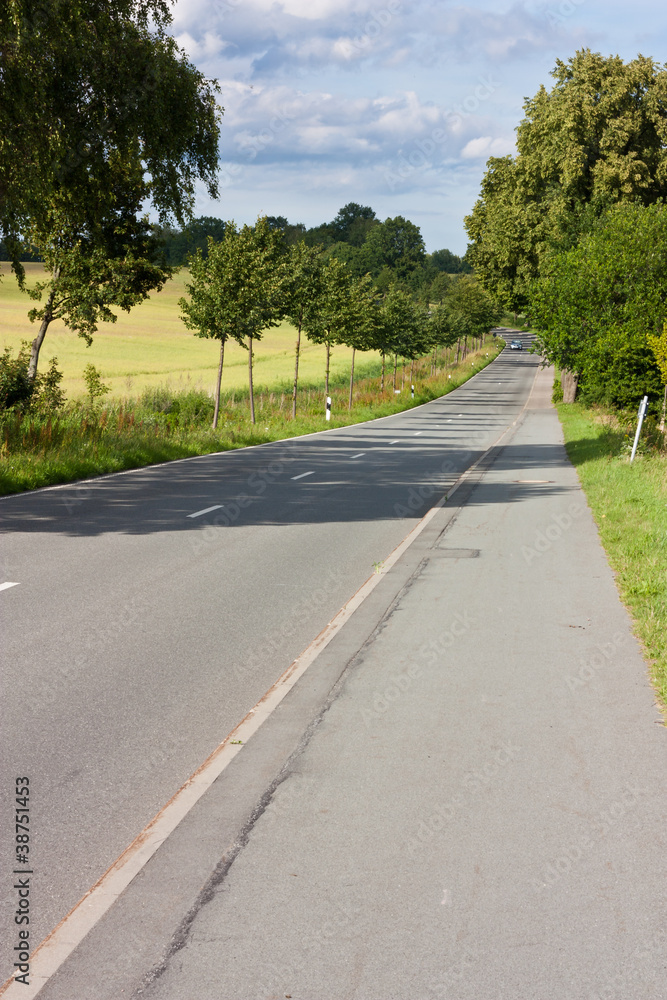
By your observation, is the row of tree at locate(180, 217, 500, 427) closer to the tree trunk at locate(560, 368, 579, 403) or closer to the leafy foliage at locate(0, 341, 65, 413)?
the leafy foliage at locate(0, 341, 65, 413)

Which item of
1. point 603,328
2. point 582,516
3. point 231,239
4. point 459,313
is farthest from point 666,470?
point 459,313

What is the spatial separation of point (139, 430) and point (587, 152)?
88.7 ft

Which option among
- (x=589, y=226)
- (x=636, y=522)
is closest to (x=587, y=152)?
(x=589, y=226)

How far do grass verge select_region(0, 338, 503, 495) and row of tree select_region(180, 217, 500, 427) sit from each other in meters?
1.57

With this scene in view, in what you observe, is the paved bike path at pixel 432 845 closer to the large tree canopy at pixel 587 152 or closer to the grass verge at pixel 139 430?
the grass verge at pixel 139 430

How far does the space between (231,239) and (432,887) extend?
3016cm

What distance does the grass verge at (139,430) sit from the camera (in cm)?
1686

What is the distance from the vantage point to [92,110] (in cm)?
1449

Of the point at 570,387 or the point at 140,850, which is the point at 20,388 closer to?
the point at 140,850

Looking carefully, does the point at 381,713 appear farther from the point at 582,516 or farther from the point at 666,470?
the point at 666,470

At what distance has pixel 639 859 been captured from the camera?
385 cm

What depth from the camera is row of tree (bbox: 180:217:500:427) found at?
31.1 meters

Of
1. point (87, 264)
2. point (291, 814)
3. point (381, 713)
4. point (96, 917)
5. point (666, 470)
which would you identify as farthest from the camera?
point (87, 264)

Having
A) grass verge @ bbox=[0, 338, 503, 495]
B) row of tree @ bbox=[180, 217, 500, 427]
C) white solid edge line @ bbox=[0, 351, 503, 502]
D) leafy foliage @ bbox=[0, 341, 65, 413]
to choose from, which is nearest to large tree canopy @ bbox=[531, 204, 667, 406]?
white solid edge line @ bbox=[0, 351, 503, 502]
